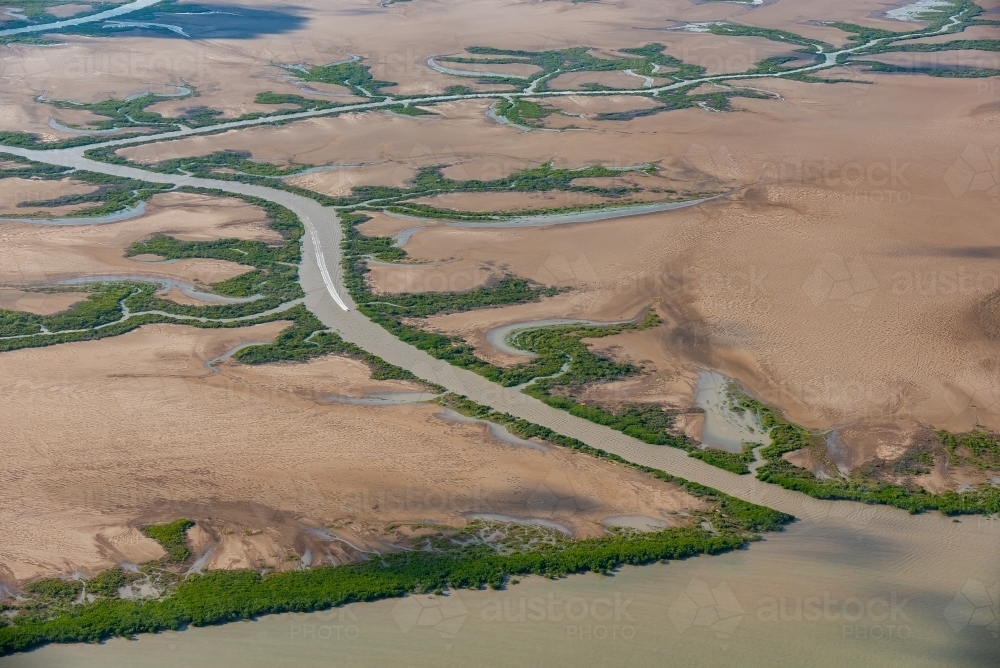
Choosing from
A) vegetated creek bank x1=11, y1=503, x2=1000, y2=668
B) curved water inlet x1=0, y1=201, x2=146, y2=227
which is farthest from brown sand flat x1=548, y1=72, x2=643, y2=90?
vegetated creek bank x1=11, y1=503, x2=1000, y2=668

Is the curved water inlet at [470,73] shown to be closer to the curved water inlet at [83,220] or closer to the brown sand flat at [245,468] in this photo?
the curved water inlet at [83,220]

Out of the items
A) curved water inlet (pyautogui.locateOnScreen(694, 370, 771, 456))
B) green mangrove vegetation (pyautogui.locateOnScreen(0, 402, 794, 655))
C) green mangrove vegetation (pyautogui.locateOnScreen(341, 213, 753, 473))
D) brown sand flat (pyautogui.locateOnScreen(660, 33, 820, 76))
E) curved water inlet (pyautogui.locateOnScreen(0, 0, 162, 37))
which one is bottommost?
green mangrove vegetation (pyautogui.locateOnScreen(0, 402, 794, 655))

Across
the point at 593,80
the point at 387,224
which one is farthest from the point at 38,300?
the point at 593,80

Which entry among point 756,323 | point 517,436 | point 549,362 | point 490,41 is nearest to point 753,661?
point 517,436

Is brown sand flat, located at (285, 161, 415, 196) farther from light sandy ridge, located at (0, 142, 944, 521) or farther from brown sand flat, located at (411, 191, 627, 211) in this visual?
brown sand flat, located at (411, 191, 627, 211)

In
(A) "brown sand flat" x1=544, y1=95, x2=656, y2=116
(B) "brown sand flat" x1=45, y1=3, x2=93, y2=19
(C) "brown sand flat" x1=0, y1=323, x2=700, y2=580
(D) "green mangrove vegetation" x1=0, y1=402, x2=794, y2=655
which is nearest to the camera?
(D) "green mangrove vegetation" x1=0, y1=402, x2=794, y2=655

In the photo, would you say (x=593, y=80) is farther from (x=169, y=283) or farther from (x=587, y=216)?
(x=169, y=283)

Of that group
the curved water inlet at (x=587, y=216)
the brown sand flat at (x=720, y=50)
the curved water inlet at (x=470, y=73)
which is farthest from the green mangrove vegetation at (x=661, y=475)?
the brown sand flat at (x=720, y=50)
